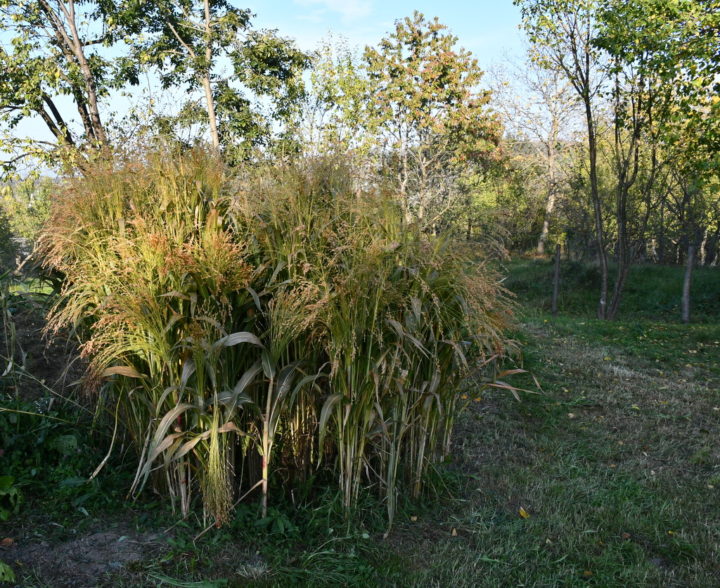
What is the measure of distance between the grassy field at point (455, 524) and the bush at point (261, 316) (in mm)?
199

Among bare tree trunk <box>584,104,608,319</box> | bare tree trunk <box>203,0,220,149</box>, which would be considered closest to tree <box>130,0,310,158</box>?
bare tree trunk <box>203,0,220,149</box>

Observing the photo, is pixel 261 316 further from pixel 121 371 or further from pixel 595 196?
pixel 595 196

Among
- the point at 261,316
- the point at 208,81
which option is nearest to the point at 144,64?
the point at 208,81

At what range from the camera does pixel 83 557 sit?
2.39 metres

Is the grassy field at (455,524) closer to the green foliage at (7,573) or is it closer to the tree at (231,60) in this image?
the green foliage at (7,573)

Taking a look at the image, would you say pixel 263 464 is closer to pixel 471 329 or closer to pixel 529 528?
pixel 471 329

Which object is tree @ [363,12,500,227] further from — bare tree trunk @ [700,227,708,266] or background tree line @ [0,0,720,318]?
bare tree trunk @ [700,227,708,266]

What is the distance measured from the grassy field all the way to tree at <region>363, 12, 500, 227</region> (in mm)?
15028

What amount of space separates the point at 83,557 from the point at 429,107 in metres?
18.9

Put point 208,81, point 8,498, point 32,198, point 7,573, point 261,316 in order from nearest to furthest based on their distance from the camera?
point 7,573
point 8,498
point 261,316
point 32,198
point 208,81

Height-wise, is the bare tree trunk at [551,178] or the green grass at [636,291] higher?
the bare tree trunk at [551,178]

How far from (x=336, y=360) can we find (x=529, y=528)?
1.46 m

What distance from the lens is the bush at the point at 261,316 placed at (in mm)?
2508

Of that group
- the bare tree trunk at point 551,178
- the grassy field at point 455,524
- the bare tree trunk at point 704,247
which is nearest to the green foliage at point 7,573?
the grassy field at point 455,524
